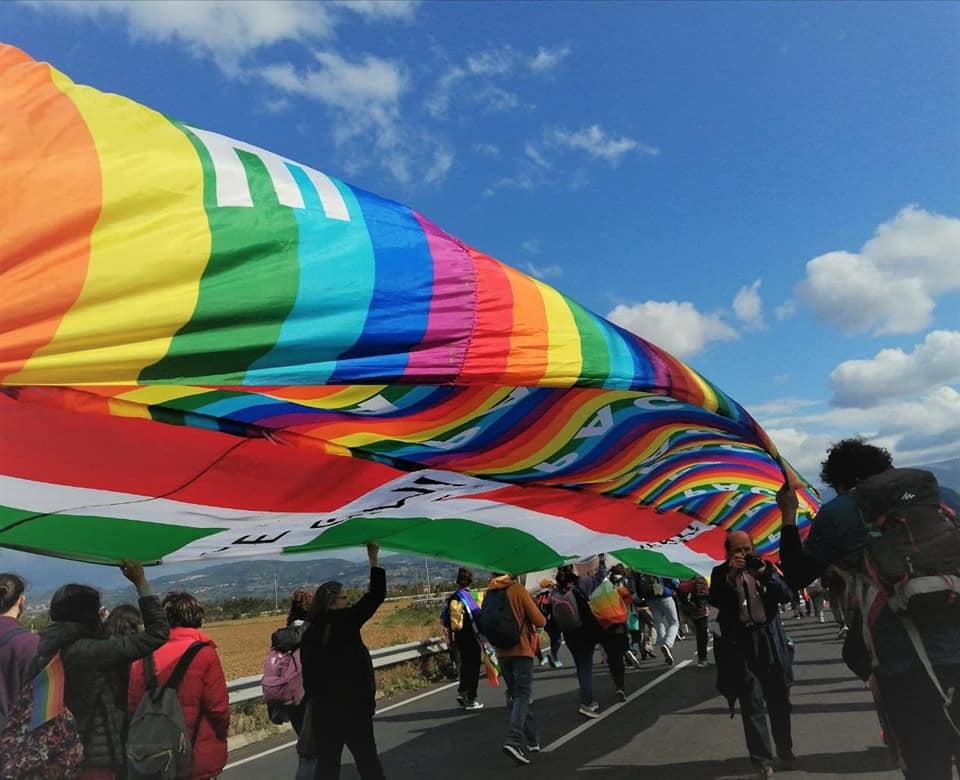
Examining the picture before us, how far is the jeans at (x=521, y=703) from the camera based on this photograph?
22.4 feet

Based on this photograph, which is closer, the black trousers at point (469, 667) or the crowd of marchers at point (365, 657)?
the crowd of marchers at point (365, 657)

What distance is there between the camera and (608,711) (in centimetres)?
925

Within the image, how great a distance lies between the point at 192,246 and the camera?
249 centimetres

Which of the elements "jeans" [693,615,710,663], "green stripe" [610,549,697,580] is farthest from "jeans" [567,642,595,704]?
"jeans" [693,615,710,663]

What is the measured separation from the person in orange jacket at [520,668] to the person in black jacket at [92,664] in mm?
3942

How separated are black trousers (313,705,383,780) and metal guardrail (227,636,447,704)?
5.12 m

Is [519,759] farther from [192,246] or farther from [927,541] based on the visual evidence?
[192,246]

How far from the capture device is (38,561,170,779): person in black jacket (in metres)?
3.56

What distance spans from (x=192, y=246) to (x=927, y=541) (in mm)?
2866

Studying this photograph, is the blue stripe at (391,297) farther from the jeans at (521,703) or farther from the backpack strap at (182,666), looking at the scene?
the jeans at (521,703)

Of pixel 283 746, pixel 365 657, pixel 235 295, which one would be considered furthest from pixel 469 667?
pixel 235 295

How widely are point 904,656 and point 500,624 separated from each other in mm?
4830

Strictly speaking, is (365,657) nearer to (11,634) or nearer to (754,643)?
(11,634)

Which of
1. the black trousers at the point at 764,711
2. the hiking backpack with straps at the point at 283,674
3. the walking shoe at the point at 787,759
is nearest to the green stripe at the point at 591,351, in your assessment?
the black trousers at the point at 764,711
